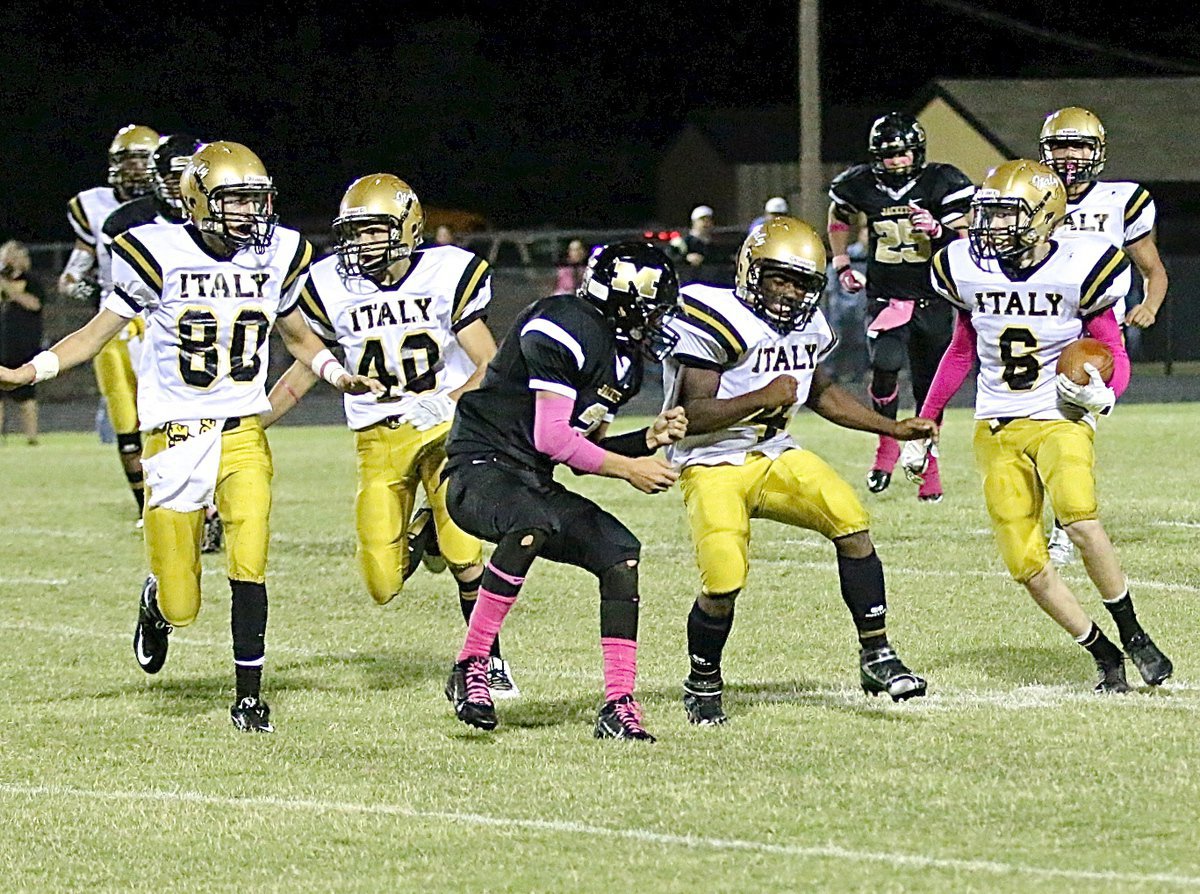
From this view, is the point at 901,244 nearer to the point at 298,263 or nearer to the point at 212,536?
the point at 212,536

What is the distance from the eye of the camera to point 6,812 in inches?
209

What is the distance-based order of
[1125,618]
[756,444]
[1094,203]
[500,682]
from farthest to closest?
1. [1094,203]
2. [500,682]
3. [1125,618]
4. [756,444]

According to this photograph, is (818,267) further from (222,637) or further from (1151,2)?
(1151,2)

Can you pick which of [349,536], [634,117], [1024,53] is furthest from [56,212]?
[349,536]

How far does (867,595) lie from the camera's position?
20.3 ft

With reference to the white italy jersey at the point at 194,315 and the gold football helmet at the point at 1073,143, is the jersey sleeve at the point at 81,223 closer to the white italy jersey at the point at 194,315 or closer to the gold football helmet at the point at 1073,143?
the white italy jersey at the point at 194,315

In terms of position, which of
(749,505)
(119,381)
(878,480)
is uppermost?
(749,505)

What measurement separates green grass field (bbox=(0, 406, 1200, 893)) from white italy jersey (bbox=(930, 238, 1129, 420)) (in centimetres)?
85

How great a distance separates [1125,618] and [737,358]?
4.65 feet

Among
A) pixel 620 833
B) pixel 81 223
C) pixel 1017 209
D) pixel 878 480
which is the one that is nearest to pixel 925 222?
pixel 878 480

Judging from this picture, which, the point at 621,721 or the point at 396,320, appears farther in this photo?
the point at 396,320

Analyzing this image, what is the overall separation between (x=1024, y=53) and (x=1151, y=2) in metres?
4.33

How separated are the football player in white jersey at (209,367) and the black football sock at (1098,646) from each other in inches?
88.6

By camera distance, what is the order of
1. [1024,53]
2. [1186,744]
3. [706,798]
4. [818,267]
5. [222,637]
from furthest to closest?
[1024,53], [222,637], [818,267], [1186,744], [706,798]
